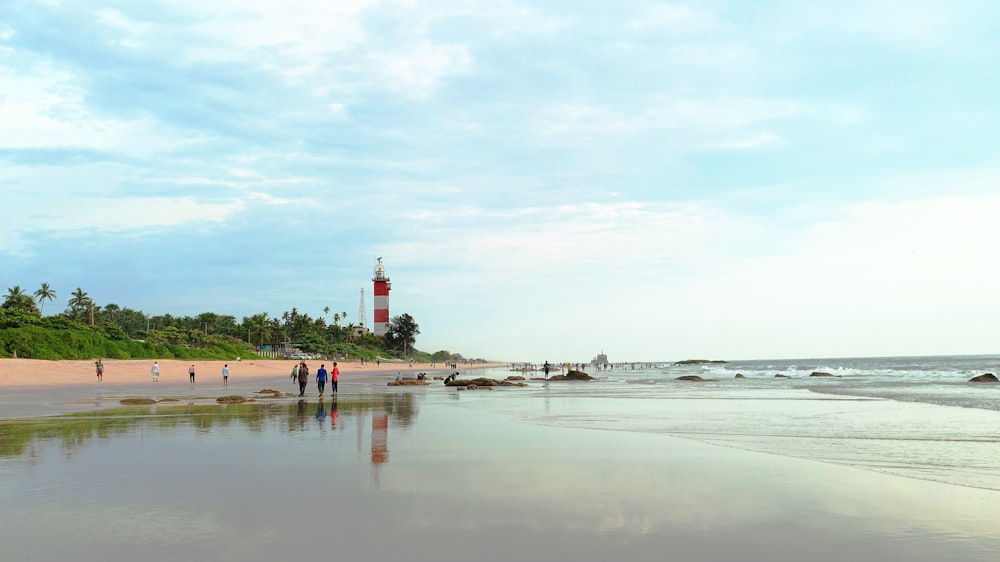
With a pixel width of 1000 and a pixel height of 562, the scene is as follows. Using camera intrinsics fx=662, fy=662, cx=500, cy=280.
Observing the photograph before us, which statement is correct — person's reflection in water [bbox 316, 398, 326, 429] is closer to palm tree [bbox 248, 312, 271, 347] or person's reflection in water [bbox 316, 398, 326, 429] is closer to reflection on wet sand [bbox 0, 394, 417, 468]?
reflection on wet sand [bbox 0, 394, 417, 468]

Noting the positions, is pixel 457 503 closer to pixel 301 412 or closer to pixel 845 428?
pixel 845 428

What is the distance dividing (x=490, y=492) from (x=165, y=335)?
102811 mm

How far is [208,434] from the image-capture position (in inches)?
656

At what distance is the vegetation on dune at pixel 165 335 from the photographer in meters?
69.8

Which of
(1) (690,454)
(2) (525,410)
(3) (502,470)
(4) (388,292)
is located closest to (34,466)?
(3) (502,470)

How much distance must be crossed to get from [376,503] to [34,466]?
6976 millimetres

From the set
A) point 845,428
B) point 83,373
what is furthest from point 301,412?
point 83,373

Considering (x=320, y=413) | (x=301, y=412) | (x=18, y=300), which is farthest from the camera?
(x=18, y=300)

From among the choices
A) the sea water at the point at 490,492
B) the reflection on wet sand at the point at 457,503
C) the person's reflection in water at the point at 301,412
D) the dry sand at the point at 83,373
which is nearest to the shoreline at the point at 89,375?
the dry sand at the point at 83,373

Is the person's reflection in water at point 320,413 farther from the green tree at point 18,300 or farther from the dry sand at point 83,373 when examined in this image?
the green tree at point 18,300

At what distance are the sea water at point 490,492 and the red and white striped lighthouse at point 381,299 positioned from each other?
145313 millimetres

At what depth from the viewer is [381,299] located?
545ft

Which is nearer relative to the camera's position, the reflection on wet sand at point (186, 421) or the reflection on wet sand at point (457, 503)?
the reflection on wet sand at point (457, 503)

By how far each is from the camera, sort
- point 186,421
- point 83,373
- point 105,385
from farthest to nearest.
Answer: point 83,373
point 105,385
point 186,421
